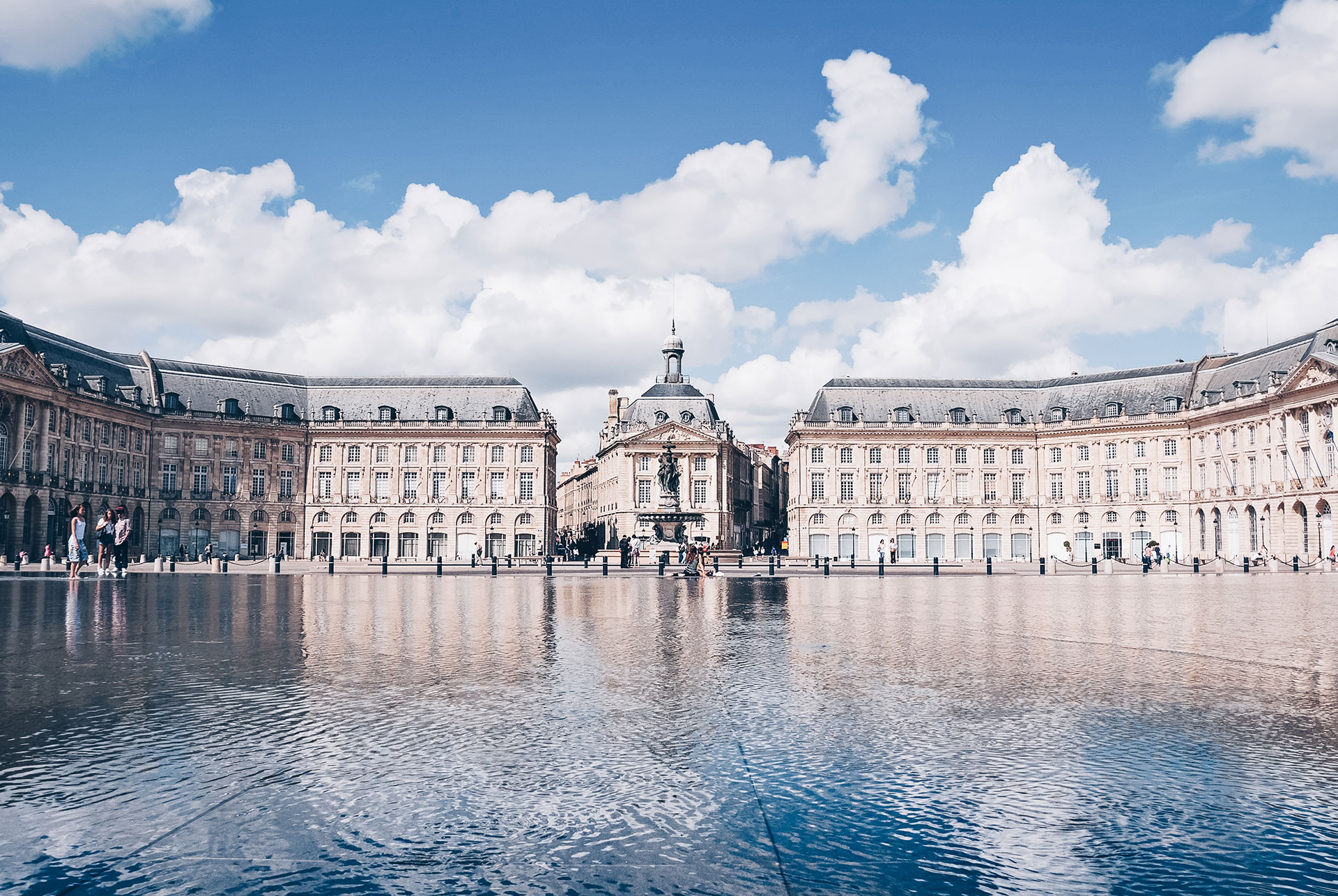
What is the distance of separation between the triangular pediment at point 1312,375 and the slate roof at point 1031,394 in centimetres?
1371

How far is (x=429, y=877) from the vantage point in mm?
5086

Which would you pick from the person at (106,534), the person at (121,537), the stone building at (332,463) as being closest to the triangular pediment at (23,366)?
the stone building at (332,463)

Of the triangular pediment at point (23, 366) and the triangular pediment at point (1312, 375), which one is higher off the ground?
the triangular pediment at point (23, 366)

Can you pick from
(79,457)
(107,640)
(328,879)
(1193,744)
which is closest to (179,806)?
(328,879)

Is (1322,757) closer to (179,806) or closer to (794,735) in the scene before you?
(794,735)

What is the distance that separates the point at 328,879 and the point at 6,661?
10291mm

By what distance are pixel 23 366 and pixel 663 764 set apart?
76.8 metres

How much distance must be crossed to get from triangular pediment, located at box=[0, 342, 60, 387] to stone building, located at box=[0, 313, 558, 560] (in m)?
14.7

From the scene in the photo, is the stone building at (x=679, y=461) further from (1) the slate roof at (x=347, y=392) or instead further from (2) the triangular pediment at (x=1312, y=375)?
(2) the triangular pediment at (x=1312, y=375)

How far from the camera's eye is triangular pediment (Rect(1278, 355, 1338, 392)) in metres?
69.8

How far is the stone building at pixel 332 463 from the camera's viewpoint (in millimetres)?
90562

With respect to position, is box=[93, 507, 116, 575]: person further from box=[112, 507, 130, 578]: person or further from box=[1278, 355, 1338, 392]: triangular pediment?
box=[1278, 355, 1338, 392]: triangular pediment

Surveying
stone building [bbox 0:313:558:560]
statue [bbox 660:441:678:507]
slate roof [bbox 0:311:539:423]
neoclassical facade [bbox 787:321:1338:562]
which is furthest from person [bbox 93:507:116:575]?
neoclassical facade [bbox 787:321:1338:562]

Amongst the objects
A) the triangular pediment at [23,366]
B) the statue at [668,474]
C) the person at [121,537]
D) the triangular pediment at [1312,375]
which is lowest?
the person at [121,537]
